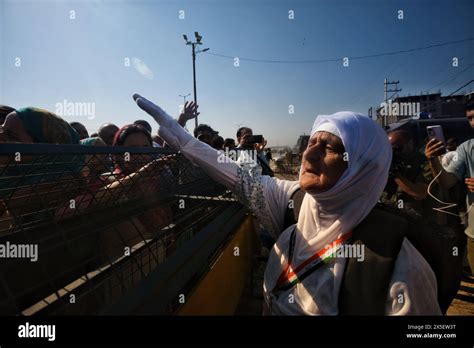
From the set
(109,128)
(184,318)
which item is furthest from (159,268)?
(109,128)

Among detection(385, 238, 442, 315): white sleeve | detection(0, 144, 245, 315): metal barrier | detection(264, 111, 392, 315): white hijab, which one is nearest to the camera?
detection(0, 144, 245, 315): metal barrier

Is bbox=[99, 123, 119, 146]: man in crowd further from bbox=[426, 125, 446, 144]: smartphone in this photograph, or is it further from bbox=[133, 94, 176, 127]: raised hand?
bbox=[426, 125, 446, 144]: smartphone

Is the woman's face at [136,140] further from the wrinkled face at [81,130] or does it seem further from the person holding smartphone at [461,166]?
the person holding smartphone at [461,166]

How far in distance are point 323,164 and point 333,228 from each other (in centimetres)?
37

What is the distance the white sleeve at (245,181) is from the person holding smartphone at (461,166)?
2.36 meters

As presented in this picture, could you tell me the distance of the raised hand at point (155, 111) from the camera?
1647 mm

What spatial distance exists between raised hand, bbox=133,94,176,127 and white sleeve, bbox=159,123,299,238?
0.04 metres

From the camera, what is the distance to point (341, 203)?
1328 millimetres

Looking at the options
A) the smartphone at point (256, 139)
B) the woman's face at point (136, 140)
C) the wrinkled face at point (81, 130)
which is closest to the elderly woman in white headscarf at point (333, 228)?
the woman's face at point (136, 140)

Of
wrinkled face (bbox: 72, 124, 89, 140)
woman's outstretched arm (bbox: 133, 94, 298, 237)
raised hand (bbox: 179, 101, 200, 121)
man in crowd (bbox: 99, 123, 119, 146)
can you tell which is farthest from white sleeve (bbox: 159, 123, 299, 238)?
wrinkled face (bbox: 72, 124, 89, 140)

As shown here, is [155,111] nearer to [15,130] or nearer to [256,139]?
[15,130]

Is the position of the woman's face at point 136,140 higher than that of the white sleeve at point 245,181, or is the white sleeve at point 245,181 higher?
the woman's face at point 136,140

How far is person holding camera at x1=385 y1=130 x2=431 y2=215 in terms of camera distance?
128 inches

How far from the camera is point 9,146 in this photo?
31.2 inches
